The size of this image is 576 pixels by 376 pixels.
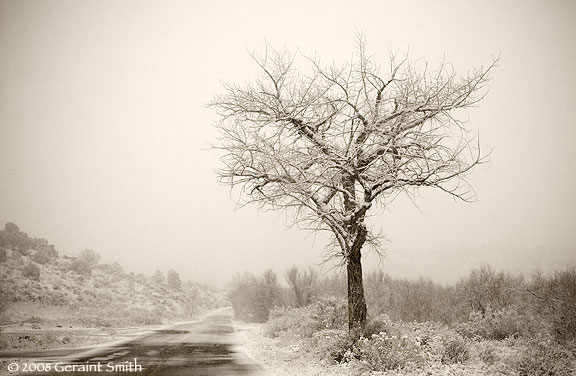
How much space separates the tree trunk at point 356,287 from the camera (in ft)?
Answer: 33.3

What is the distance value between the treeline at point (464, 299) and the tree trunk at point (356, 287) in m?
2.14

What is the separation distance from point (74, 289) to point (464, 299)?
1666 inches

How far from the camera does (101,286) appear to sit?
156 ft

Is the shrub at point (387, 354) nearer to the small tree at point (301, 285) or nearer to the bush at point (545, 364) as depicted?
the bush at point (545, 364)

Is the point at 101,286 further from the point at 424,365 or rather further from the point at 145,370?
the point at 424,365

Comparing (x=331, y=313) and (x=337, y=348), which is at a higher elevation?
(x=337, y=348)

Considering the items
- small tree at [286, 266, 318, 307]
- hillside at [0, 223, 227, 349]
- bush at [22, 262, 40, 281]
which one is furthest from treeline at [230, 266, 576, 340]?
bush at [22, 262, 40, 281]

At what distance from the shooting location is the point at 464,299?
29.9m

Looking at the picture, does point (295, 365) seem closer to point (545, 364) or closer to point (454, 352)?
point (454, 352)

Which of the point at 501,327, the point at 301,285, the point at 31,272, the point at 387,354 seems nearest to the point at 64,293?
the point at 31,272

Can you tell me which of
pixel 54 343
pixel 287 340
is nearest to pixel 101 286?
pixel 54 343

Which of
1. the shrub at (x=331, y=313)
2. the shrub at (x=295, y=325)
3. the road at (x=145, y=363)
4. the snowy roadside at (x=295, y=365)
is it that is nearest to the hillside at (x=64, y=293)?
the road at (x=145, y=363)

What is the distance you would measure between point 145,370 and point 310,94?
9.10m

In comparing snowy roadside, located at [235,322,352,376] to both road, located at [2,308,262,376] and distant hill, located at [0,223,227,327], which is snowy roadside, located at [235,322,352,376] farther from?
distant hill, located at [0,223,227,327]
